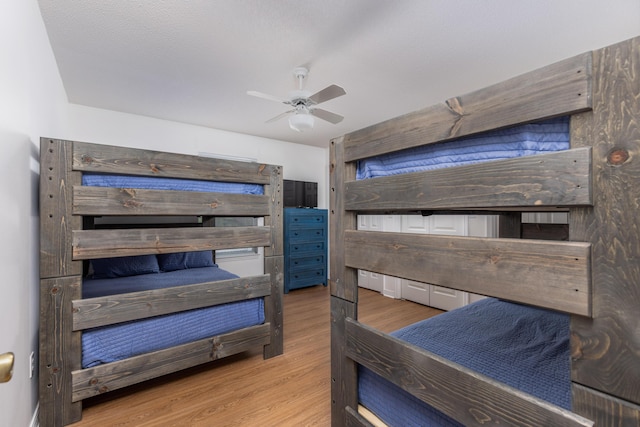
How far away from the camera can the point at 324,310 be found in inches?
138

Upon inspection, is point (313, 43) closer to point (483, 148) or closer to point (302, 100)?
point (302, 100)

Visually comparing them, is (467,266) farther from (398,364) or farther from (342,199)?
(342,199)

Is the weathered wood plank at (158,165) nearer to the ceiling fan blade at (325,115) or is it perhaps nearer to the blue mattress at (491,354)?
the ceiling fan blade at (325,115)

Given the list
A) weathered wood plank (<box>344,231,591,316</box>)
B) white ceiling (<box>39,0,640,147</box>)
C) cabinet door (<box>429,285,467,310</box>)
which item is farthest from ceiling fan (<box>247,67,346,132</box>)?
cabinet door (<box>429,285,467,310</box>)

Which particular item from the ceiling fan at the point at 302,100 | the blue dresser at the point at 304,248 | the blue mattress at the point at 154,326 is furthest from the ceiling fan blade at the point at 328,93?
the blue dresser at the point at 304,248

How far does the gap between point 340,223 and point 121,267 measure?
261 cm

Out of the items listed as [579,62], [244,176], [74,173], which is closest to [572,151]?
[579,62]

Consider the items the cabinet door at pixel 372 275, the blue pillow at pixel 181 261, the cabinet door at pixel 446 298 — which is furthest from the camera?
the cabinet door at pixel 372 275

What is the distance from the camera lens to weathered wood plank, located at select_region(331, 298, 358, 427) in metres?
1.22

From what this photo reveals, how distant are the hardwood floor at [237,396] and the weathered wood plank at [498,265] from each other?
123 cm

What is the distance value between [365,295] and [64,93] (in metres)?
4.22

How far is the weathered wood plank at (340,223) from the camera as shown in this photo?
124cm

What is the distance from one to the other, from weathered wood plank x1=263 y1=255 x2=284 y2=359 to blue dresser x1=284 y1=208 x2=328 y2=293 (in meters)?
1.94

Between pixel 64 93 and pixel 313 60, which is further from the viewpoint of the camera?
pixel 64 93
